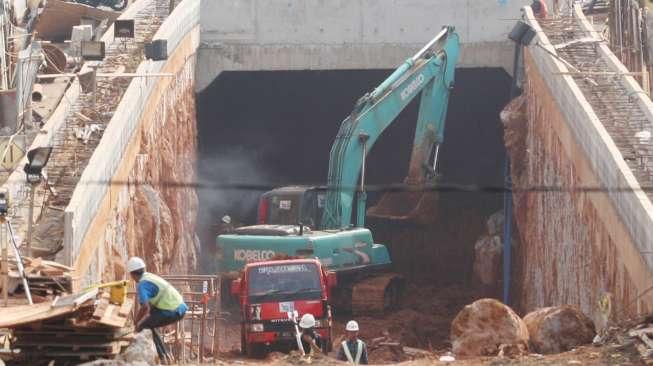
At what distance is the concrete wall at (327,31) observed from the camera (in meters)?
42.5

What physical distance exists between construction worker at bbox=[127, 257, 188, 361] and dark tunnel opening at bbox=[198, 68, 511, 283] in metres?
23.8

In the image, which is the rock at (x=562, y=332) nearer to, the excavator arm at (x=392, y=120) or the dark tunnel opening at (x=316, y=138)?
the excavator arm at (x=392, y=120)

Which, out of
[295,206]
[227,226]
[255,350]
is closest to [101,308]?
[255,350]

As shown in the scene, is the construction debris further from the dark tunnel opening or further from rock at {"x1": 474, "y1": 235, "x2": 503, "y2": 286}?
rock at {"x1": 474, "y1": 235, "x2": 503, "y2": 286}

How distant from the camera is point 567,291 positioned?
29.7 metres

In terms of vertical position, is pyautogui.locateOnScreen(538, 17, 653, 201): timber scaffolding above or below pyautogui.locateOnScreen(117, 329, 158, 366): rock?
above

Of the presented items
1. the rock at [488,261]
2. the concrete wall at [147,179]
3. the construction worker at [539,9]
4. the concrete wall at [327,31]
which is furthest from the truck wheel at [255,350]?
the construction worker at [539,9]

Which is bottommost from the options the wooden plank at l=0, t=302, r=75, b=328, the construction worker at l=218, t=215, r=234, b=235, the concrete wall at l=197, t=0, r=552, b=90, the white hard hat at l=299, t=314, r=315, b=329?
the white hard hat at l=299, t=314, r=315, b=329

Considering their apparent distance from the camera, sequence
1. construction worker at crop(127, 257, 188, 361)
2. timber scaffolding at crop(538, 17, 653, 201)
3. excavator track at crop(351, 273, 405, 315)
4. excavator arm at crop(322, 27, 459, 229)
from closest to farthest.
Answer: construction worker at crop(127, 257, 188, 361), timber scaffolding at crop(538, 17, 653, 201), excavator track at crop(351, 273, 405, 315), excavator arm at crop(322, 27, 459, 229)

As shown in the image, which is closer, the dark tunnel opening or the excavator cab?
the excavator cab

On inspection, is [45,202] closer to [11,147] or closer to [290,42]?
[11,147]

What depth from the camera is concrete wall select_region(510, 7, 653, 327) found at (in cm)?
2375

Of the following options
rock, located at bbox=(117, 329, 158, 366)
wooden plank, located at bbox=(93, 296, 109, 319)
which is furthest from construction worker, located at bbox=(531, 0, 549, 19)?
rock, located at bbox=(117, 329, 158, 366)

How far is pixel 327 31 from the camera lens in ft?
140
